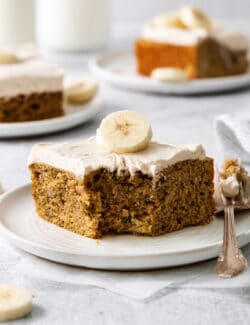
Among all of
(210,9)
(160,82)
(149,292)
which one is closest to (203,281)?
(149,292)

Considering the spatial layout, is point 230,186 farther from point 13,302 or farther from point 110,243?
point 13,302

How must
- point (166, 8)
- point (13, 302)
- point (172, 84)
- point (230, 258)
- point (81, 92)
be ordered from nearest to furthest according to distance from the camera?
point (13, 302)
point (230, 258)
point (81, 92)
point (172, 84)
point (166, 8)

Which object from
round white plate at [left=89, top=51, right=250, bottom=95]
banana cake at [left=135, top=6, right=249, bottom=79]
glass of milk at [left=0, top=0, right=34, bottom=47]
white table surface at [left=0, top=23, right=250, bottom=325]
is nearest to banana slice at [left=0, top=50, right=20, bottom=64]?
round white plate at [left=89, top=51, right=250, bottom=95]

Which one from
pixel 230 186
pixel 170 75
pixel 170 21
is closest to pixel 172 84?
pixel 170 75

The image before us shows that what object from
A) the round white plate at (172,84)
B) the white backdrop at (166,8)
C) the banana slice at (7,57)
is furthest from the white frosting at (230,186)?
the white backdrop at (166,8)

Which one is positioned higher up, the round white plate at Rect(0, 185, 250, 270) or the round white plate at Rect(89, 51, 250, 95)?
the round white plate at Rect(0, 185, 250, 270)

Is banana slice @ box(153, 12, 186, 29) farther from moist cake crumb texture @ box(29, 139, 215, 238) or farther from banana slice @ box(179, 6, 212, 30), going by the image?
moist cake crumb texture @ box(29, 139, 215, 238)
